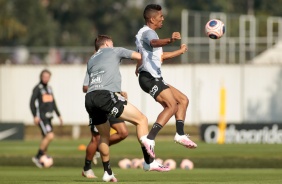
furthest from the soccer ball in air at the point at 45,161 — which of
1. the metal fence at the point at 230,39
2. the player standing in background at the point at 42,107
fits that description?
the metal fence at the point at 230,39

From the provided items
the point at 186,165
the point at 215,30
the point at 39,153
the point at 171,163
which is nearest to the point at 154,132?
the point at 215,30

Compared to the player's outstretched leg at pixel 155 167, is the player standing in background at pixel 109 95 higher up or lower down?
higher up

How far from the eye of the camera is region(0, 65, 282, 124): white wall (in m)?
46.3

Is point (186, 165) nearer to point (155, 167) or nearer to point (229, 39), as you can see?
point (155, 167)

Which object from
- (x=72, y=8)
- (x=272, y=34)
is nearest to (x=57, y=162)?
(x=272, y=34)

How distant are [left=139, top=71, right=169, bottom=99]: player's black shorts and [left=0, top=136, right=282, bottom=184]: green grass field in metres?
1.55

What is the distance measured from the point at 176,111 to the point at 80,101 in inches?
1088

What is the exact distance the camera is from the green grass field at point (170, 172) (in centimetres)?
1978

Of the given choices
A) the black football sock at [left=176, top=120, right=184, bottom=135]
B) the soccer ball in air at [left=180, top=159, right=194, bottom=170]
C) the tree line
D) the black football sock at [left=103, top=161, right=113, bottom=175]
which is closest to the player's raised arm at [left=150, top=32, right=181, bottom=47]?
the black football sock at [left=176, top=120, right=184, bottom=135]

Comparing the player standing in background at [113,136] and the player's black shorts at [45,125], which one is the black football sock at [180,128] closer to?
the player standing in background at [113,136]

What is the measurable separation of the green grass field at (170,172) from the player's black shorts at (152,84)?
1547 mm

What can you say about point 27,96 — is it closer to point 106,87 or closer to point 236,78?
point 236,78

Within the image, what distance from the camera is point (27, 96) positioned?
1865 inches

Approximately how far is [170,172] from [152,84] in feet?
12.9
